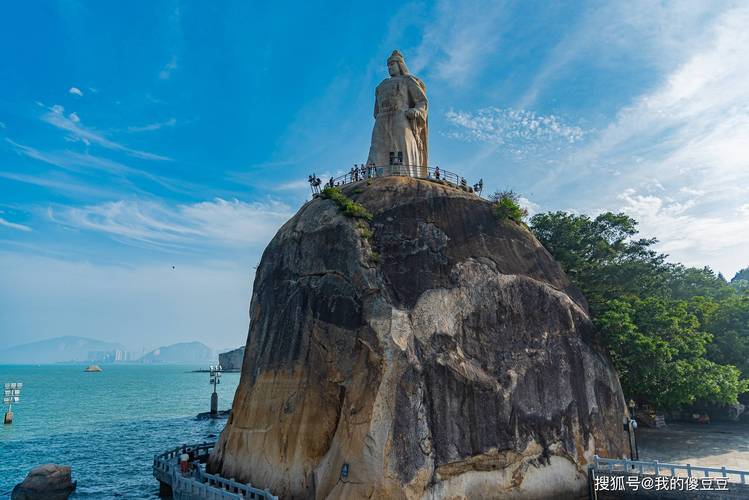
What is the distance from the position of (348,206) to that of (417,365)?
9.73 meters

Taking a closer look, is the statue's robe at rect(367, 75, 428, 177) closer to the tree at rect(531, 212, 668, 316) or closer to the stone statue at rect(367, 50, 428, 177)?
the stone statue at rect(367, 50, 428, 177)

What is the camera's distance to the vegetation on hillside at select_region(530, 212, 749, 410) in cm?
2712

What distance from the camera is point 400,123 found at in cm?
3412

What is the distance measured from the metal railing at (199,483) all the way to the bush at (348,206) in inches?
563

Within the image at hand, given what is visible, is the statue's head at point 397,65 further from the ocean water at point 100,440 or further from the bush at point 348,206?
the ocean water at point 100,440

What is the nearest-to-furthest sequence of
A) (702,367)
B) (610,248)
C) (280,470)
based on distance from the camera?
(280,470) → (702,367) → (610,248)

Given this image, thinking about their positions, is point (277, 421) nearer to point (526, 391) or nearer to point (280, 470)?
point (280, 470)

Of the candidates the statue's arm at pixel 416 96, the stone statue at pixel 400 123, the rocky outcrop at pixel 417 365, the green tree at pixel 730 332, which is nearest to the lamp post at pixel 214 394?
the rocky outcrop at pixel 417 365

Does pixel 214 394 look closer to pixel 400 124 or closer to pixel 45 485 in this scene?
pixel 45 485

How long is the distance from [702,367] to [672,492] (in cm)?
1019

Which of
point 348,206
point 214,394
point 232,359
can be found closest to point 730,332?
point 348,206

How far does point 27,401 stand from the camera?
90000 millimetres

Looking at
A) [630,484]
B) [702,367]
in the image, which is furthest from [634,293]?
[630,484]

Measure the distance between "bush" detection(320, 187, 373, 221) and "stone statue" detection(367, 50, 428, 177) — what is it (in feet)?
22.7
